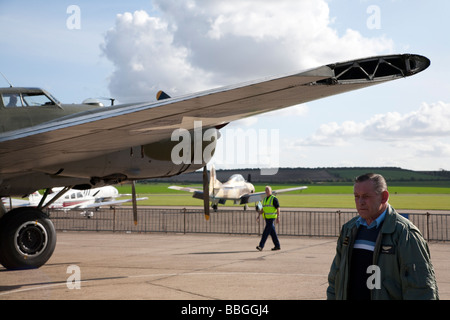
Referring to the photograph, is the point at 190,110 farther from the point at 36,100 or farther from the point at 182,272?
the point at 36,100

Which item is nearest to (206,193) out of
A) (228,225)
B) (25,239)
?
(25,239)

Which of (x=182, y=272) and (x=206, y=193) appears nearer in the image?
(x=182, y=272)

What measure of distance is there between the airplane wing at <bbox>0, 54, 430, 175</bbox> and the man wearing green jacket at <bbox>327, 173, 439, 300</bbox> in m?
2.12

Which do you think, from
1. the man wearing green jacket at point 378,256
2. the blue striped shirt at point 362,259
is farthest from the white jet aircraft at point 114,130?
the blue striped shirt at point 362,259

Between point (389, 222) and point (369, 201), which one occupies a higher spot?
point (369, 201)

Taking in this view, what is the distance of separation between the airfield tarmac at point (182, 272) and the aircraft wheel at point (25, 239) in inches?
11.4

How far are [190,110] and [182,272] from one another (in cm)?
Answer: 536

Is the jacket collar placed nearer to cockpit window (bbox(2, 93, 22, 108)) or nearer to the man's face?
the man's face

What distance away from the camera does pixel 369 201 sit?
156 inches

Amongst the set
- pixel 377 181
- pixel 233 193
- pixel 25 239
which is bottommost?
pixel 25 239

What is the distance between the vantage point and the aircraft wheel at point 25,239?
10742 millimetres

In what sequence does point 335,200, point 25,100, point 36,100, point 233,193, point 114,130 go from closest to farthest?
point 114,130, point 25,100, point 36,100, point 233,193, point 335,200

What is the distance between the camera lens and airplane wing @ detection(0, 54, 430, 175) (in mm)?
5875
